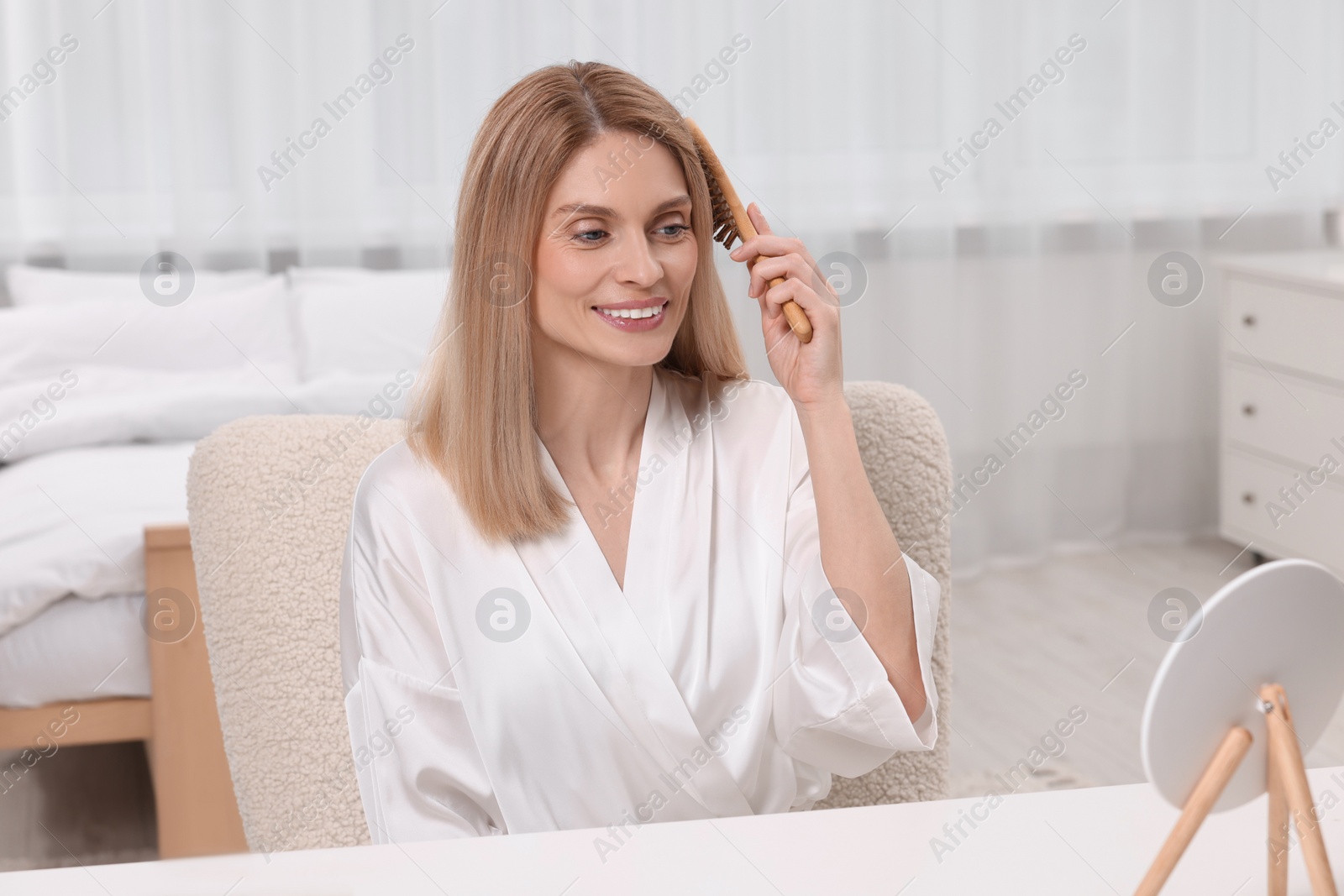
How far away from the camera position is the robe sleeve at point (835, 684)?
1.02m

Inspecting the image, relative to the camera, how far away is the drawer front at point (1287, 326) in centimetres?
292

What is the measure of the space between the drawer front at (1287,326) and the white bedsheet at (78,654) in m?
2.63

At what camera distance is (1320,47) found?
3445mm

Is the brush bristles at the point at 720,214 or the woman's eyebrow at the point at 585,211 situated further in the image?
the brush bristles at the point at 720,214

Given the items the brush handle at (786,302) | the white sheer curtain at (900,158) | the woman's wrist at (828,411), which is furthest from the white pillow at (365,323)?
the woman's wrist at (828,411)

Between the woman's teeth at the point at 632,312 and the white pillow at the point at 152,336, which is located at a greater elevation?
the woman's teeth at the point at 632,312

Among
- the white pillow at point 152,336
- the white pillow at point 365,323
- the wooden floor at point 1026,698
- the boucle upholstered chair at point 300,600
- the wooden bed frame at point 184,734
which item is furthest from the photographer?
the white pillow at point 365,323

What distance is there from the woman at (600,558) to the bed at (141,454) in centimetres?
21

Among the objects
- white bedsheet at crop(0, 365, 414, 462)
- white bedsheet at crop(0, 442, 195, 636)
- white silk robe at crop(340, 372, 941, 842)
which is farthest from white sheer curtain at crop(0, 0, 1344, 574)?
white silk robe at crop(340, 372, 941, 842)

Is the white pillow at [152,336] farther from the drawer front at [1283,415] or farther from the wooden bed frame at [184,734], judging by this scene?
the drawer front at [1283,415]

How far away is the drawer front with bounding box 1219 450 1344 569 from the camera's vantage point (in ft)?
9.77

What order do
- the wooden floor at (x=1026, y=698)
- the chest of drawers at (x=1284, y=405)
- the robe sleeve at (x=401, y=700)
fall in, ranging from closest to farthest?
the robe sleeve at (x=401, y=700) < the wooden floor at (x=1026, y=698) < the chest of drawers at (x=1284, y=405)

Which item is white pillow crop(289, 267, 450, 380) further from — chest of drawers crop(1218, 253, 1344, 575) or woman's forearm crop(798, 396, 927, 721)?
chest of drawers crop(1218, 253, 1344, 575)

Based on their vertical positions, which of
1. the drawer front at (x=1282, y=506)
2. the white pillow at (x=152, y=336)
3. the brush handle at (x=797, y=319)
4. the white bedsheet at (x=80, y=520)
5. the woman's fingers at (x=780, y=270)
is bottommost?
the drawer front at (x=1282, y=506)
